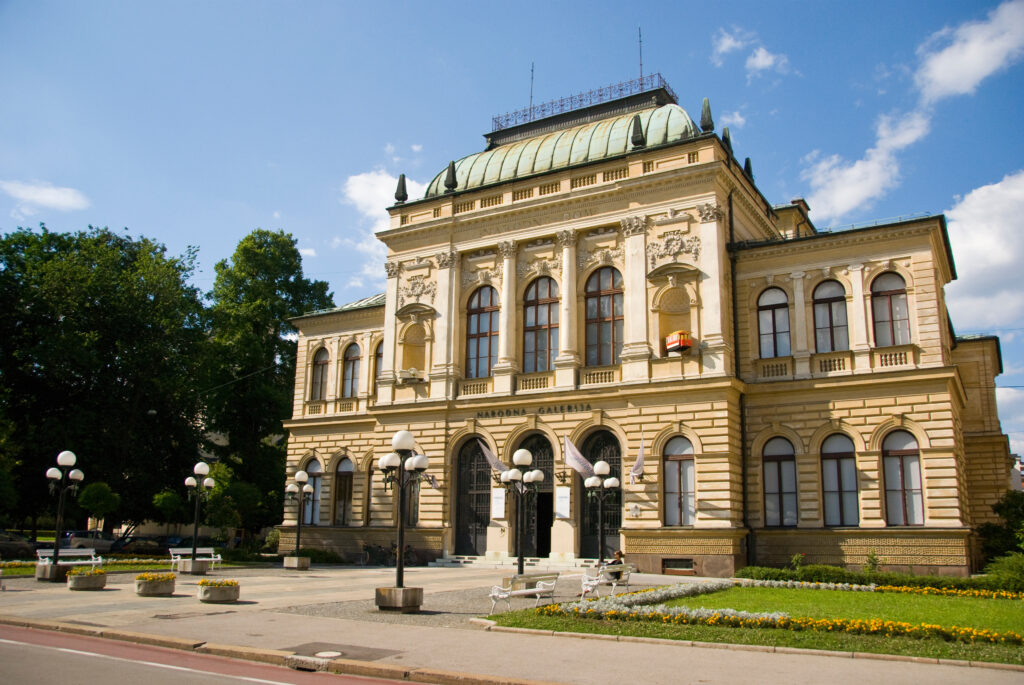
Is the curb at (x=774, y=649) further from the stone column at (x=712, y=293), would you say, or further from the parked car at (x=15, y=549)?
the parked car at (x=15, y=549)

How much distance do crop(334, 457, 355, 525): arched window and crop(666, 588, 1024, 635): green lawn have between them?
23.4 m

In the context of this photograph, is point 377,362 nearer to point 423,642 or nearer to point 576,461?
point 576,461

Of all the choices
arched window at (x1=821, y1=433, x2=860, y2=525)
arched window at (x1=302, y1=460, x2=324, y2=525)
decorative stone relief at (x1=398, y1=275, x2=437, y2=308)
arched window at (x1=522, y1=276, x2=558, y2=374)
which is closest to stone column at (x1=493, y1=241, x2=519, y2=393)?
arched window at (x1=522, y1=276, x2=558, y2=374)

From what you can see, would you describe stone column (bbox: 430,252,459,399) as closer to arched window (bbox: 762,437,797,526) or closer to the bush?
arched window (bbox: 762,437,797,526)

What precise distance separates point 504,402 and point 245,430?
929 inches

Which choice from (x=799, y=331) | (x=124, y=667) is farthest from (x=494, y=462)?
(x=124, y=667)

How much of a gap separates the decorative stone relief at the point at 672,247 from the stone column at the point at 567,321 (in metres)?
3.62

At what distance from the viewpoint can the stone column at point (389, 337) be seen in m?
39.4

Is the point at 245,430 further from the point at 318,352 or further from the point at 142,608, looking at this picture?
the point at 142,608

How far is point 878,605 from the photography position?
18609mm

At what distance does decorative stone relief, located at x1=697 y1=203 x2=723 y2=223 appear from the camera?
32.6 meters

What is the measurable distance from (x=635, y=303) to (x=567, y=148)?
31.1 ft

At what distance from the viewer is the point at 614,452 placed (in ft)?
109

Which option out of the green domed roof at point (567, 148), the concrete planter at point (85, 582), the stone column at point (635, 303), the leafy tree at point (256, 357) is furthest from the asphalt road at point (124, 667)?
the leafy tree at point (256, 357)
